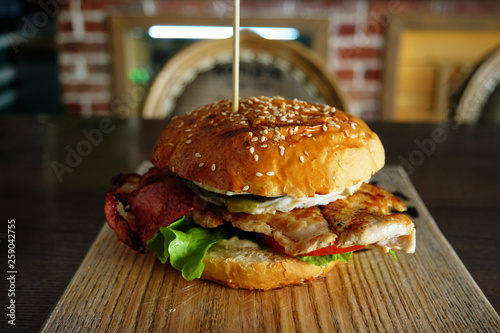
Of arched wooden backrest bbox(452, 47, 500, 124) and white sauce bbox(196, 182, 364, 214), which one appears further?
arched wooden backrest bbox(452, 47, 500, 124)

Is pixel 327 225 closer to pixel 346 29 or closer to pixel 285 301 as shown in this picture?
pixel 285 301

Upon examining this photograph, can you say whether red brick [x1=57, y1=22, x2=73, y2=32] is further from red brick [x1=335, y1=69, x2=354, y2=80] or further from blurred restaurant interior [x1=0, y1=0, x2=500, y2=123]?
red brick [x1=335, y1=69, x2=354, y2=80]

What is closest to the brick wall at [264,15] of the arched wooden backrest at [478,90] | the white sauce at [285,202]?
the arched wooden backrest at [478,90]
